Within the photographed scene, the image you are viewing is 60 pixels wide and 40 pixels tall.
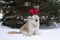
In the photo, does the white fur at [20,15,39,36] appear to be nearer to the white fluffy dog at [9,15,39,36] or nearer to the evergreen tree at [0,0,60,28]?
the white fluffy dog at [9,15,39,36]

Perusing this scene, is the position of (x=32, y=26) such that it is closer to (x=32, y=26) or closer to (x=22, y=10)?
(x=32, y=26)

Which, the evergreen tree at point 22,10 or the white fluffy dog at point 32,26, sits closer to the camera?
the white fluffy dog at point 32,26

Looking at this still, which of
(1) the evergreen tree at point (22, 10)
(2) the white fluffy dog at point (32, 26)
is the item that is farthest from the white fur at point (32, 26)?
(1) the evergreen tree at point (22, 10)

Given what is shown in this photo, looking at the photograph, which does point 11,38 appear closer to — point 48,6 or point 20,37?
point 20,37

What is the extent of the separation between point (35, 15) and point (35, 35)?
22cm

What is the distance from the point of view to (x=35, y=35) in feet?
5.25

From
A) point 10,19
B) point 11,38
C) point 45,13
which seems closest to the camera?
point 11,38

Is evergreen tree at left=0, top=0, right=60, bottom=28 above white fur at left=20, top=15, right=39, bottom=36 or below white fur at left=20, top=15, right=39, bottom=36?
above

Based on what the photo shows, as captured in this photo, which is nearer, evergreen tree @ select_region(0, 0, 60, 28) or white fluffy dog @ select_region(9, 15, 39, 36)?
white fluffy dog @ select_region(9, 15, 39, 36)

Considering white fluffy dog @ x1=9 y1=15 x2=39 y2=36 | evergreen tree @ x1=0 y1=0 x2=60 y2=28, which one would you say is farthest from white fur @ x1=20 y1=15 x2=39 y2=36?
evergreen tree @ x1=0 y1=0 x2=60 y2=28

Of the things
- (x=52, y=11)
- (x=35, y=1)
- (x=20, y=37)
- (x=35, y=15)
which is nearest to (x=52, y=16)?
(x=52, y=11)

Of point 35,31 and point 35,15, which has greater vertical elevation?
point 35,15

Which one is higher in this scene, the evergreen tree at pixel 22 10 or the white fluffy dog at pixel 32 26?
the evergreen tree at pixel 22 10

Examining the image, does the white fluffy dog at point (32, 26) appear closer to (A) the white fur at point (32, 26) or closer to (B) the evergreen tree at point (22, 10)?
(A) the white fur at point (32, 26)
